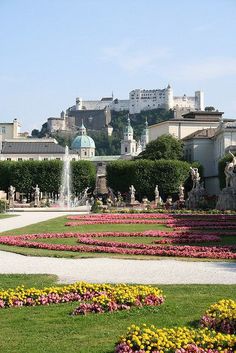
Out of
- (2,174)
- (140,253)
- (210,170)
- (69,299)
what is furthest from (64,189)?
(69,299)

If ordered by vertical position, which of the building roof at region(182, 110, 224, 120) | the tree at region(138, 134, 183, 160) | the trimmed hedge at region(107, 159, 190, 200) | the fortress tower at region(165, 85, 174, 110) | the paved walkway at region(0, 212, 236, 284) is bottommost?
the paved walkway at region(0, 212, 236, 284)

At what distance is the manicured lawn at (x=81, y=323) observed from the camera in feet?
28.0

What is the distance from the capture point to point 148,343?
759cm

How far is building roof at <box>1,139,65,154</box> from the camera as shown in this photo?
10388cm

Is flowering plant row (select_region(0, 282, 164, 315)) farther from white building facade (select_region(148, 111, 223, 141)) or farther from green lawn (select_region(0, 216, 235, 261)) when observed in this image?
white building facade (select_region(148, 111, 223, 141))

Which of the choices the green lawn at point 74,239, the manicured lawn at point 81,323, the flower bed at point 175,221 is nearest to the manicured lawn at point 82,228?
the green lawn at point 74,239

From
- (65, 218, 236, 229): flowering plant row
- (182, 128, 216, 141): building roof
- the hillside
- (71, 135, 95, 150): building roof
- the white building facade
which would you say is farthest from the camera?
the hillside

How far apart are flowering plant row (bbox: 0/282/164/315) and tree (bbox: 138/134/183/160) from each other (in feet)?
232

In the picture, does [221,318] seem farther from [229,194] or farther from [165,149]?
[165,149]

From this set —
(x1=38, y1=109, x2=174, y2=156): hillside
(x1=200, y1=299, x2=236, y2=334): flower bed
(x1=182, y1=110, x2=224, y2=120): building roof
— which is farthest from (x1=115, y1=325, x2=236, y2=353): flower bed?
(x1=38, y1=109, x2=174, y2=156): hillside

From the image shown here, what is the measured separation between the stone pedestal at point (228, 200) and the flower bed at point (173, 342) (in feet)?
118

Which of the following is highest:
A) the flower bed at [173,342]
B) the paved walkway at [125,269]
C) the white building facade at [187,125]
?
the white building facade at [187,125]

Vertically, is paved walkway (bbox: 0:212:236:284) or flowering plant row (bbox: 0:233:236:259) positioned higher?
flowering plant row (bbox: 0:233:236:259)

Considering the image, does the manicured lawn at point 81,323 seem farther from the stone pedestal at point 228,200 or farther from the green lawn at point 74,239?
the stone pedestal at point 228,200
